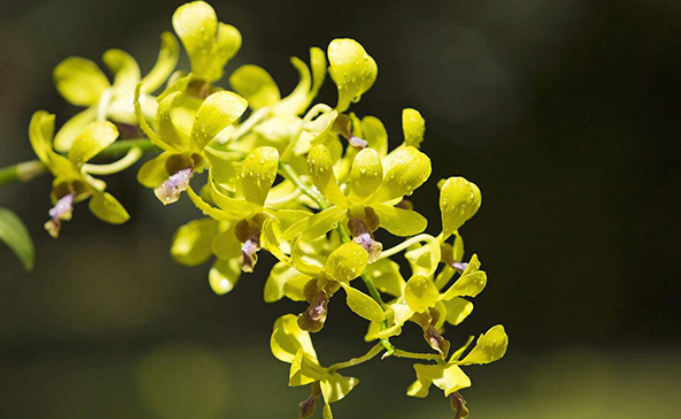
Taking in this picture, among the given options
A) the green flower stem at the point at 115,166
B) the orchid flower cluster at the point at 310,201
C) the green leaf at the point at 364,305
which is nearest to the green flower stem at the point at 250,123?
the orchid flower cluster at the point at 310,201

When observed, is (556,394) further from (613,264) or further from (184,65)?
(184,65)

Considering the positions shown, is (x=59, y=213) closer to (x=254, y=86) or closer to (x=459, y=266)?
(x=254, y=86)

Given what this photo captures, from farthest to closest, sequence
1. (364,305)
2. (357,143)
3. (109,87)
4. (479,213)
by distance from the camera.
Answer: (479,213), (109,87), (357,143), (364,305)

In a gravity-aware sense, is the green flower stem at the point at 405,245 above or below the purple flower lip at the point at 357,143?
below

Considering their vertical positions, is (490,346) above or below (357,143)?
below

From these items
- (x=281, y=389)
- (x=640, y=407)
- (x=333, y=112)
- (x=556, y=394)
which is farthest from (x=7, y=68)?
(x=333, y=112)

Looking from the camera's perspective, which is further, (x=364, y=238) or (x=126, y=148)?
(x=126, y=148)

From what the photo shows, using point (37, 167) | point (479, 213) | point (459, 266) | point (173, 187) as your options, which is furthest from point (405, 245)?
point (479, 213)

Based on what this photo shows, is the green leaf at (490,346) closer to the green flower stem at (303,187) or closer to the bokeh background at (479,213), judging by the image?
the green flower stem at (303,187)
